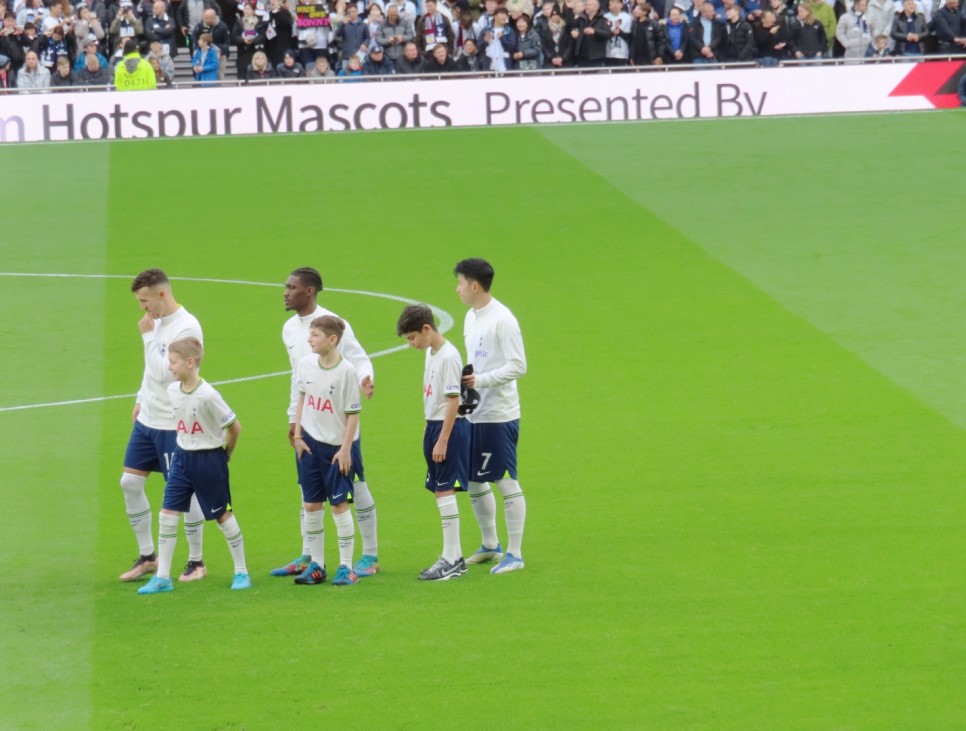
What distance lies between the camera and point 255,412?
1466 cm

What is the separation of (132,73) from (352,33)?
5.37 meters

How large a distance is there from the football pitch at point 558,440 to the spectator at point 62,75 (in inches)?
154

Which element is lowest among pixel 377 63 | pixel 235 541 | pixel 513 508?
pixel 235 541

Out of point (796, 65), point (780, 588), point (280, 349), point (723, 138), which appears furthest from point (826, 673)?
point (796, 65)

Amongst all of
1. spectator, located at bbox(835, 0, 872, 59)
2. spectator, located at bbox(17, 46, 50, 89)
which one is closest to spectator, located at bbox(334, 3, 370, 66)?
spectator, located at bbox(17, 46, 50, 89)

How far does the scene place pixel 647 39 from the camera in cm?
3350

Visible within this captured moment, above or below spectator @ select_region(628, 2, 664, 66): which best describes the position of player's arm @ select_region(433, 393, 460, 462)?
below

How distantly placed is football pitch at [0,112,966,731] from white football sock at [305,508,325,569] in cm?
29

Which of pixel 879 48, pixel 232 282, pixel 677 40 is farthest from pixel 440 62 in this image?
pixel 232 282

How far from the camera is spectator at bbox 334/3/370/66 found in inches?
1316

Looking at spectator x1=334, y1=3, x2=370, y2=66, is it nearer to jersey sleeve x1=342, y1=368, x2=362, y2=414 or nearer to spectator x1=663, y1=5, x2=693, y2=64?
spectator x1=663, y1=5, x2=693, y2=64

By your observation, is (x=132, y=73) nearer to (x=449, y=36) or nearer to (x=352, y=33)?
(x=352, y=33)

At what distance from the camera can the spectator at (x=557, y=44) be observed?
3359 cm

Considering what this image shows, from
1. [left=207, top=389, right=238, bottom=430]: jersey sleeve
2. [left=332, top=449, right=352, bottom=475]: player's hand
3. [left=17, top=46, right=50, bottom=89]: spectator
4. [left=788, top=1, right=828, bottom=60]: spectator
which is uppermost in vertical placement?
[left=788, top=1, right=828, bottom=60]: spectator
